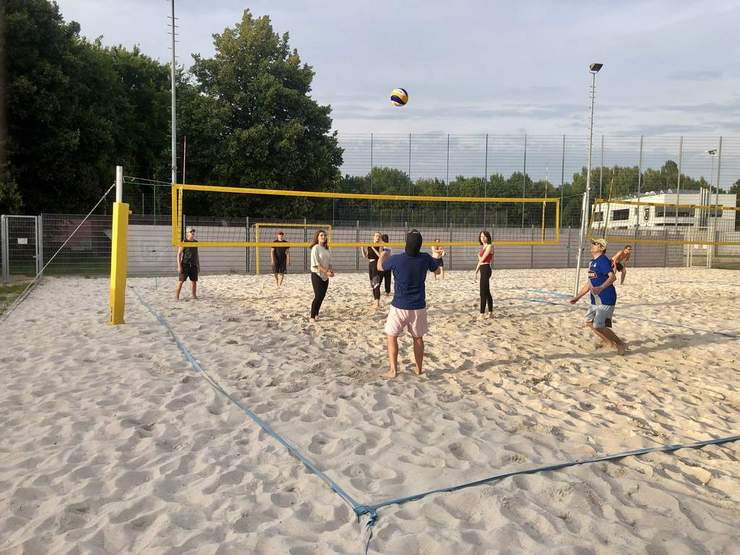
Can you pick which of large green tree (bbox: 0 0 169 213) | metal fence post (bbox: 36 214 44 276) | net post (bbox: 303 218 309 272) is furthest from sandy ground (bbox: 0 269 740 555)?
large green tree (bbox: 0 0 169 213)

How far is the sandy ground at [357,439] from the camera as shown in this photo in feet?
8.54

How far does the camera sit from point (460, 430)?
393 cm

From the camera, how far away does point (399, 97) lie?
33.8ft

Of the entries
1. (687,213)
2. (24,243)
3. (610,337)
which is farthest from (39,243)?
(687,213)

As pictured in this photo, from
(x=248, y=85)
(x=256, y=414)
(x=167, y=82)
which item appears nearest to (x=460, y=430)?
(x=256, y=414)

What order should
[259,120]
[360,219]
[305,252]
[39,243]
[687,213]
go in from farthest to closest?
[687,213] → [259,120] → [360,219] → [305,252] → [39,243]

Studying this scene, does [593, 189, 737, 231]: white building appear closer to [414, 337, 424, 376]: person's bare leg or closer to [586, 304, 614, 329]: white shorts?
[586, 304, 614, 329]: white shorts

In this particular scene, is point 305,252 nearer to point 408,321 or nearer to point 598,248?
point 598,248

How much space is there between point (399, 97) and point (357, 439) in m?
7.89

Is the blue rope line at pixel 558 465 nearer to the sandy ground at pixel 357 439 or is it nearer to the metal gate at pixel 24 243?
the sandy ground at pixel 357 439

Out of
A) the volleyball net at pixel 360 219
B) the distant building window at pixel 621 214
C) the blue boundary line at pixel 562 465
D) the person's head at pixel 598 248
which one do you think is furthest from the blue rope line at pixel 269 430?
the distant building window at pixel 621 214

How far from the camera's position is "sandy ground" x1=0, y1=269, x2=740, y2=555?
8.54ft

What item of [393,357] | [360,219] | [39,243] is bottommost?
[393,357]

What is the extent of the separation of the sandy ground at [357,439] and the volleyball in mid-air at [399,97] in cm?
469
